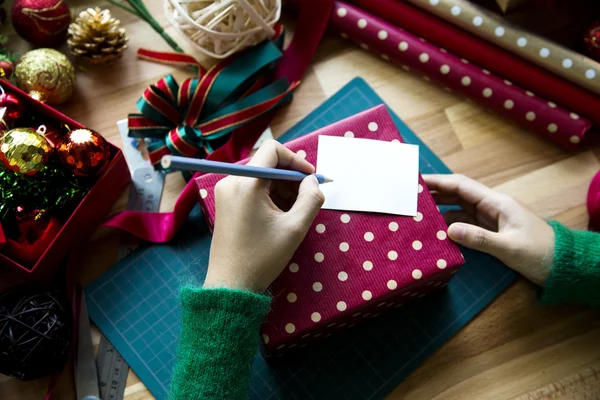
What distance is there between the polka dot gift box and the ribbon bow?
0.62ft

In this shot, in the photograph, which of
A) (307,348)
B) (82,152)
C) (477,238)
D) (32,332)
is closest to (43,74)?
(82,152)

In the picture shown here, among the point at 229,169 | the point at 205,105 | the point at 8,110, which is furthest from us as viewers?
the point at 205,105

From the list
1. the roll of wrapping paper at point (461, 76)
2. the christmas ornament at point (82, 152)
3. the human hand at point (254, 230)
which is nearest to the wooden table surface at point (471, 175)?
the roll of wrapping paper at point (461, 76)

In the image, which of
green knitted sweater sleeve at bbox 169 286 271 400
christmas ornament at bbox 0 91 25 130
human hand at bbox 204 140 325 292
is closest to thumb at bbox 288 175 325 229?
human hand at bbox 204 140 325 292

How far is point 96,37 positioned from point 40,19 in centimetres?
9

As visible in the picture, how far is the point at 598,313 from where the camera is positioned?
2.98 feet

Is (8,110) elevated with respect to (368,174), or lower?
lower

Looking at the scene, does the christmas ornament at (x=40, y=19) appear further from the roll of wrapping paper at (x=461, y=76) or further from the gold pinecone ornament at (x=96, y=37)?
the roll of wrapping paper at (x=461, y=76)

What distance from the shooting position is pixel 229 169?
24.5 inches

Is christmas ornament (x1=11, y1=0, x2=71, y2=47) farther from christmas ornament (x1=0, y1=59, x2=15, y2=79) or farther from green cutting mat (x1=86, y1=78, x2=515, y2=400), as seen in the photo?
green cutting mat (x1=86, y1=78, x2=515, y2=400)

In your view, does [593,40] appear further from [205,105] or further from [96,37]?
[96,37]

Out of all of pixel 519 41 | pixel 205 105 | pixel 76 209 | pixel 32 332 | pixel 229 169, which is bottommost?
pixel 32 332

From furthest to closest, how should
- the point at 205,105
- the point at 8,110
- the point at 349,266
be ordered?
the point at 205,105
the point at 8,110
the point at 349,266

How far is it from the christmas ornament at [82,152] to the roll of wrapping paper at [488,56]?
545mm
